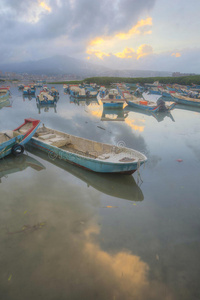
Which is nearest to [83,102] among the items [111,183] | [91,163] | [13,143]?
[13,143]

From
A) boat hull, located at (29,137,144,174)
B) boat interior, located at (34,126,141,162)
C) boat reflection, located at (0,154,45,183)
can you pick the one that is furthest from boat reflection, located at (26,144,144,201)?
boat reflection, located at (0,154,45,183)

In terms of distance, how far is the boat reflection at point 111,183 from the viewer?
923 cm

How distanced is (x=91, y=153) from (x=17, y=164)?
531 centimetres

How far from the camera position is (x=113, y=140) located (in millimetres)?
16578

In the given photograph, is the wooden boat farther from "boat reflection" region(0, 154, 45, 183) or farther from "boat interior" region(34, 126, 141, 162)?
"boat reflection" region(0, 154, 45, 183)

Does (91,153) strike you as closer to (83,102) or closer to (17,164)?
(17,164)

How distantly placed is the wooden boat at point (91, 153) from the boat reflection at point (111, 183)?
46 cm

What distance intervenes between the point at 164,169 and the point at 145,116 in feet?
56.3

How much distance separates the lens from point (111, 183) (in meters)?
10.0

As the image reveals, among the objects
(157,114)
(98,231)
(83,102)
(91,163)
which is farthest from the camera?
(83,102)

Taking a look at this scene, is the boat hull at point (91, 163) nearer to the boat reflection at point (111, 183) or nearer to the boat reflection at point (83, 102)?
the boat reflection at point (111, 183)

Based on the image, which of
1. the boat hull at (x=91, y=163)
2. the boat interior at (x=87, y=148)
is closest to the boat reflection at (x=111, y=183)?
the boat hull at (x=91, y=163)

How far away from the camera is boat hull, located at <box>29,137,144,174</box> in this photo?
951 cm

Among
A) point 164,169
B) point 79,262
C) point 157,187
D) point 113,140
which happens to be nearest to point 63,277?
point 79,262
